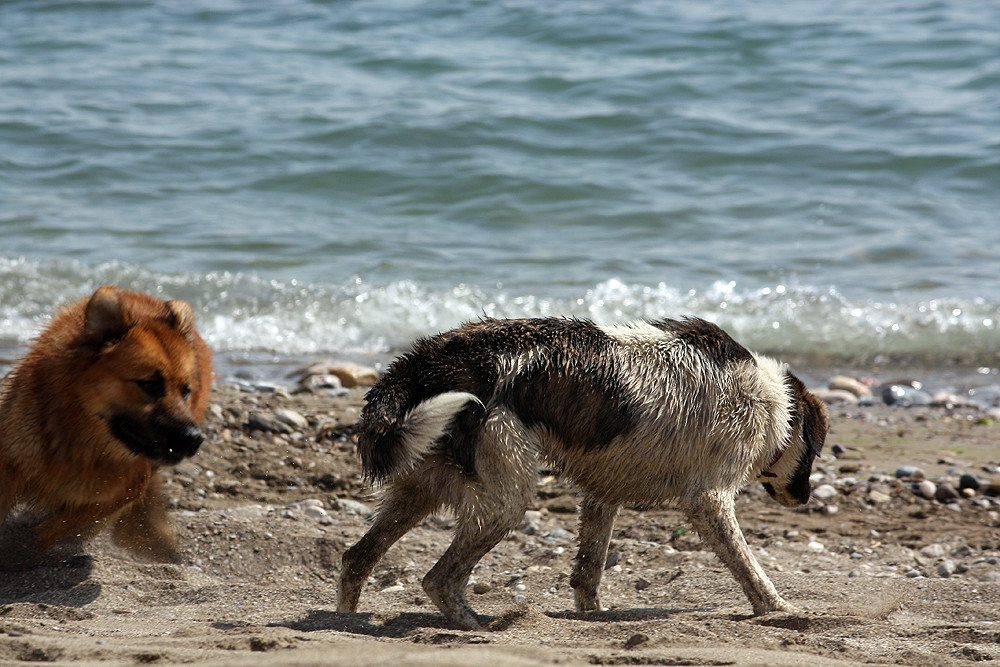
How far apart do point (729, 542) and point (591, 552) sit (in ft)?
2.18

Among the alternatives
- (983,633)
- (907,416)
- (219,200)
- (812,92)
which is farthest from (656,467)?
(812,92)

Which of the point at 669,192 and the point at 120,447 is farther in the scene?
the point at 669,192

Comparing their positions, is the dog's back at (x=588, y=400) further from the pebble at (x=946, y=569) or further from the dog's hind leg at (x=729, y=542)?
the pebble at (x=946, y=569)

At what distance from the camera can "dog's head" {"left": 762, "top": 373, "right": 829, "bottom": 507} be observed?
4.97 m

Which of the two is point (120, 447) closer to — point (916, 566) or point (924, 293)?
point (916, 566)

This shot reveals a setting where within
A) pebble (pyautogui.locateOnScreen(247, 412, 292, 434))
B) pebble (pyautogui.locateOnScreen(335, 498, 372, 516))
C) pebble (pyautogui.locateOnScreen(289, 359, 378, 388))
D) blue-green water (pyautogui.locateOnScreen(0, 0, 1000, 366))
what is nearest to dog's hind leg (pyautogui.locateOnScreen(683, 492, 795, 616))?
pebble (pyautogui.locateOnScreen(335, 498, 372, 516))

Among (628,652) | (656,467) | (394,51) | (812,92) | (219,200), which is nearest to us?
(628,652)

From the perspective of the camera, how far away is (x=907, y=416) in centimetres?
800

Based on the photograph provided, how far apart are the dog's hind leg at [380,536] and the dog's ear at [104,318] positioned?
4.46 feet

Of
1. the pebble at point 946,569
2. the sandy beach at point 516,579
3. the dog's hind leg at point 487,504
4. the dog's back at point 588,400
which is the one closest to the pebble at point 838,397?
the sandy beach at point 516,579

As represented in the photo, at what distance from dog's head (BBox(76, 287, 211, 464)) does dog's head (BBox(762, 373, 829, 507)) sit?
2.77 metres

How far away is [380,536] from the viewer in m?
4.40

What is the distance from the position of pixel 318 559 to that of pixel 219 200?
8.88m

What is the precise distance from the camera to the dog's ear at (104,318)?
Result: 168 inches
